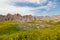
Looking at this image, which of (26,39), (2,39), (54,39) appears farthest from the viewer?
(2,39)

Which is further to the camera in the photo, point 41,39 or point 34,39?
point 41,39

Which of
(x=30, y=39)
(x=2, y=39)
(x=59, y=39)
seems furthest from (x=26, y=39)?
(x=2, y=39)

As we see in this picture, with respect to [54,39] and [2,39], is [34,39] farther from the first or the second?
[2,39]

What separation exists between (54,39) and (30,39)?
1668cm

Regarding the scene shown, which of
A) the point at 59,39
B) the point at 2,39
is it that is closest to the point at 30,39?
the point at 59,39

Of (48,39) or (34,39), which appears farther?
(48,39)

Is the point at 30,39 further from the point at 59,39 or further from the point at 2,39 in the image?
the point at 2,39

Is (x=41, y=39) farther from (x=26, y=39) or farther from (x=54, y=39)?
(x=26, y=39)

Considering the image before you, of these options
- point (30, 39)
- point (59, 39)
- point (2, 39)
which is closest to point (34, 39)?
point (30, 39)

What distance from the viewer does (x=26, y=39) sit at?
96.1m

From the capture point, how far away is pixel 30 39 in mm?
96188

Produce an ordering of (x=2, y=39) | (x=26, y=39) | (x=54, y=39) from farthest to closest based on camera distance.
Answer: (x=2, y=39)
(x=54, y=39)
(x=26, y=39)

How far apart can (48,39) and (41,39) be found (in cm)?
475

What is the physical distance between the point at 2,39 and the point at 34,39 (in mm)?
42400
